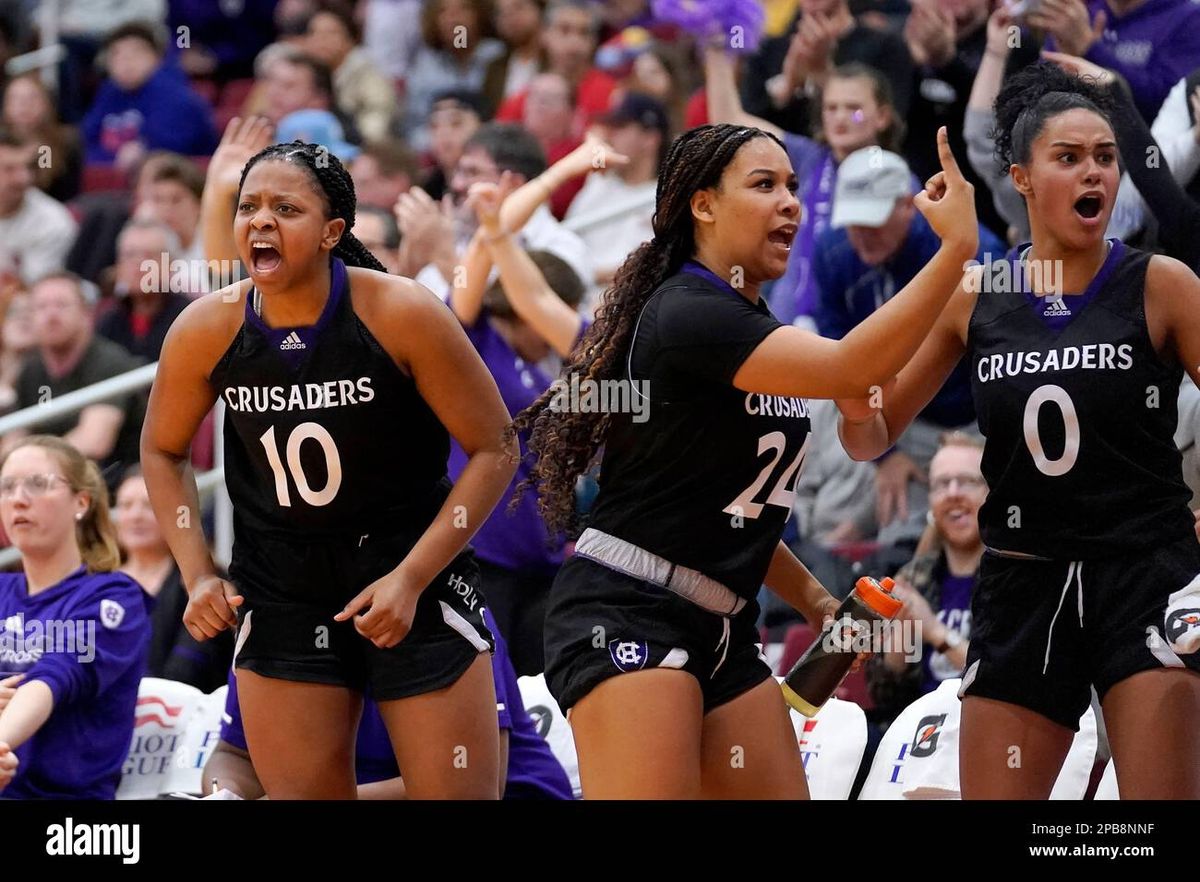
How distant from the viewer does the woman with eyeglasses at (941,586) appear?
5.79m

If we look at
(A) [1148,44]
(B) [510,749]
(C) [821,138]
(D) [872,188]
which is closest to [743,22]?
(C) [821,138]

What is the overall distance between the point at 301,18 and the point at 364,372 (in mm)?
7078

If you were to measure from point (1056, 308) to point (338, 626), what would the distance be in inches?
67.5

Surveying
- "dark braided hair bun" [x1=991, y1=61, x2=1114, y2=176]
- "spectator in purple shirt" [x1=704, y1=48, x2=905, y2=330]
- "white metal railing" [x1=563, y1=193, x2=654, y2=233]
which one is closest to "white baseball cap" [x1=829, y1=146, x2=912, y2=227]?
"spectator in purple shirt" [x1=704, y1=48, x2=905, y2=330]

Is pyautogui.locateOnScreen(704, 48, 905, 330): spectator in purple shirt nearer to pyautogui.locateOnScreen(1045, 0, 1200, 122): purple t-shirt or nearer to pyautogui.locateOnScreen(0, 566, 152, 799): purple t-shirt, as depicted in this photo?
pyautogui.locateOnScreen(1045, 0, 1200, 122): purple t-shirt

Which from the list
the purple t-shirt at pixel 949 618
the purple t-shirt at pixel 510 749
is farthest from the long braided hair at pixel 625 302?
the purple t-shirt at pixel 949 618

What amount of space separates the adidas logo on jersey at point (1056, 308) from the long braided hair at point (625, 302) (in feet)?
2.30

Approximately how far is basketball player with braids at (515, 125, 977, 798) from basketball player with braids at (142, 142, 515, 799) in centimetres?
23

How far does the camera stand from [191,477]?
447 centimetres

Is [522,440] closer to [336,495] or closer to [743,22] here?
[336,495]

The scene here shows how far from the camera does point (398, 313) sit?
418 centimetres

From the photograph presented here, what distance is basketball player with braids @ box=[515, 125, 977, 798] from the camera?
388 centimetres

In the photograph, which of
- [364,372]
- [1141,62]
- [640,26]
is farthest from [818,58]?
[364,372]
